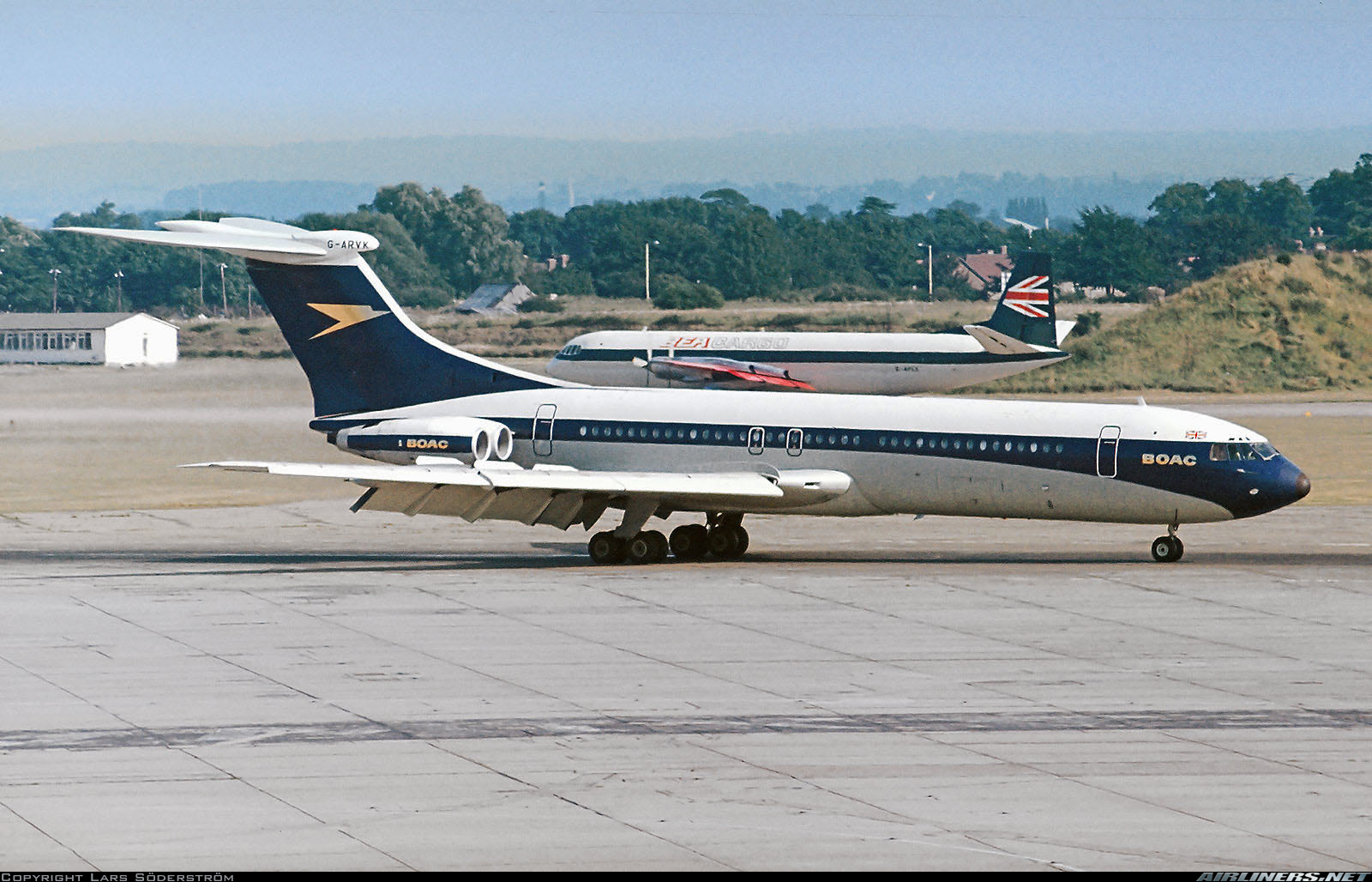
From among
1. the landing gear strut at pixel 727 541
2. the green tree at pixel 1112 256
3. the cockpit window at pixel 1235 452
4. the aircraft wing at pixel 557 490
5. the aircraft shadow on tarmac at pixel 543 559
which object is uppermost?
the green tree at pixel 1112 256

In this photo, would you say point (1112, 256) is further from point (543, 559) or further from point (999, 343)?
point (543, 559)

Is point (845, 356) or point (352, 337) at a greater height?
point (352, 337)

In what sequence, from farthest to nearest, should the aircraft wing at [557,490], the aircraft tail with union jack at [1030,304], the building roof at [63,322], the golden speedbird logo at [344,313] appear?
the building roof at [63,322] < the aircraft tail with union jack at [1030,304] < the golden speedbird logo at [344,313] < the aircraft wing at [557,490]

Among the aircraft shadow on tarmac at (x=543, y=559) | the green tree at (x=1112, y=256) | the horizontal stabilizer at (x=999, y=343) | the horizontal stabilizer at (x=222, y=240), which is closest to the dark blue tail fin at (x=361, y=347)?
the horizontal stabilizer at (x=222, y=240)

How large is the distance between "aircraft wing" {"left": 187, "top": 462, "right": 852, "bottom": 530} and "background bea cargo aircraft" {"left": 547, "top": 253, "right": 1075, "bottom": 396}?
136 feet

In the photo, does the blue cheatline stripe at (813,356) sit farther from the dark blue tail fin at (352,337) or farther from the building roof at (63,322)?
the building roof at (63,322)

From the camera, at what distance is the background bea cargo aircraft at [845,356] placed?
75562 millimetres

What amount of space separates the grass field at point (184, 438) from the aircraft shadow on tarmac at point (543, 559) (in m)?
10.6

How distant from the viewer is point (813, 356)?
7919cm

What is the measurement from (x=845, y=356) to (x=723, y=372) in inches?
222

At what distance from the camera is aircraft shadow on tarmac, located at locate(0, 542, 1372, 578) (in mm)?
33250

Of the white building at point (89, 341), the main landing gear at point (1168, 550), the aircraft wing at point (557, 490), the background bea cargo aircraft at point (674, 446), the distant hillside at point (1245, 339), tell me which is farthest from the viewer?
the white building at point (89, 341)

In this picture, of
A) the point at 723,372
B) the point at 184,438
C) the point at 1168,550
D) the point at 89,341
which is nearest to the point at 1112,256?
the point at 89,341

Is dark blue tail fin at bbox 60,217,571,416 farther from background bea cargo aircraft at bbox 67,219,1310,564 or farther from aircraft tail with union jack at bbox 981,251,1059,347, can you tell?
aircraft tail with union jack at bbox 981,251,1059,347
